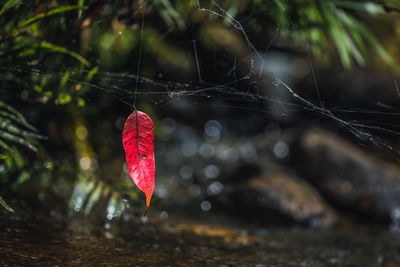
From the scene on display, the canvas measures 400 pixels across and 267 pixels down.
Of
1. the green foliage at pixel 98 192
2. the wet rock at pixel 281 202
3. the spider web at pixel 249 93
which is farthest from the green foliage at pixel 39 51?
the wet rock at pixel 281 202

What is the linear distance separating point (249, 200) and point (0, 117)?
8.17ft

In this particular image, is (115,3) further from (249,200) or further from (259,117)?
(259,117)

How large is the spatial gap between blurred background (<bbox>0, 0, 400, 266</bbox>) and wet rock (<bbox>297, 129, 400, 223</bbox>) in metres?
0.02

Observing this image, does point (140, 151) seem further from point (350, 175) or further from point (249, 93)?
point (350, 175)

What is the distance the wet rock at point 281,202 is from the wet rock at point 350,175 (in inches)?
16.1

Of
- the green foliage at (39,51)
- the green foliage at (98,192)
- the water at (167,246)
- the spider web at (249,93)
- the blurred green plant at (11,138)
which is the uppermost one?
the green foliage at (39,51)

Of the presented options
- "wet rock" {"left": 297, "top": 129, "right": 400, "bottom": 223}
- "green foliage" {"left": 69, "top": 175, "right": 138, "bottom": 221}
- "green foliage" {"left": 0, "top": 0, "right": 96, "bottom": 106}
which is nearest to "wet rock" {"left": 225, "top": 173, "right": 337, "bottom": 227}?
"wet rock" {"left": 297, "top": 129, "right": 400, "bottom": 223}

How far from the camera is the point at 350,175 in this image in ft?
14.3

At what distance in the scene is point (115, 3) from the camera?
7.66 feet

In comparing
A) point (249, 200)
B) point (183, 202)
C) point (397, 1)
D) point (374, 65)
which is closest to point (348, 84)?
point (374, 65)

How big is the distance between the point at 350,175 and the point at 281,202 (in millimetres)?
1225

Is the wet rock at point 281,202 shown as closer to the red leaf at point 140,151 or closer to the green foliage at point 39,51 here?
the green foliage at point 39,51

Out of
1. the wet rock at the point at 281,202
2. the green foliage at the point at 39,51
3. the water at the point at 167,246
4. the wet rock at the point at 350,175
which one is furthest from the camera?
the wet rock at the point at 350,175

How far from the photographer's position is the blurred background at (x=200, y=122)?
1680 mm
